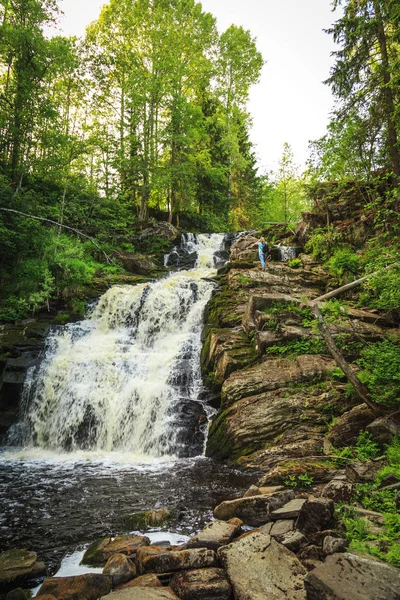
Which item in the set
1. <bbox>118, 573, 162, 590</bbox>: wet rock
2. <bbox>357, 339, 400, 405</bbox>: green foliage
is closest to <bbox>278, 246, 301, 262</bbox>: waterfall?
<bbox>357, 339, 400, 405</bbox>: green foliage

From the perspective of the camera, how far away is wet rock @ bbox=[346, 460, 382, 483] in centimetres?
544

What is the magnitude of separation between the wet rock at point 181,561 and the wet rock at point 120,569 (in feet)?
0.65

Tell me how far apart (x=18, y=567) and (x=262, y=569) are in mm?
3018

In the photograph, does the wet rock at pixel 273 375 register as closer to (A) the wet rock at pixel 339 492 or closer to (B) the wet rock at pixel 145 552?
(A) the wet rock at pixel 339 492

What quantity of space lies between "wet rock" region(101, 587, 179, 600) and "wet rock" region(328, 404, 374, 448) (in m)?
4.95

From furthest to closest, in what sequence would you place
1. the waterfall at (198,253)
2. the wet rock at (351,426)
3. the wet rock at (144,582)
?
1. the waterfall at (198,253)
2. the wet rock at (351,426)
3. the wet rock at (144,582)

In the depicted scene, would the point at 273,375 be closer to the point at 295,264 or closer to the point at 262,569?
the point at 262,569

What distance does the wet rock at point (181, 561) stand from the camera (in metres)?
3.81

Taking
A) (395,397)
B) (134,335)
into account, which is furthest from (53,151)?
(395,397)

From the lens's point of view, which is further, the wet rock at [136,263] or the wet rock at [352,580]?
the wet rock at [136,263]

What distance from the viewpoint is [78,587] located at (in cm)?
364

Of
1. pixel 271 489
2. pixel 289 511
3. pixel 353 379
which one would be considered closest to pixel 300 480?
pixel 271 489

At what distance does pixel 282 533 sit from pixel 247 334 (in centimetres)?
738

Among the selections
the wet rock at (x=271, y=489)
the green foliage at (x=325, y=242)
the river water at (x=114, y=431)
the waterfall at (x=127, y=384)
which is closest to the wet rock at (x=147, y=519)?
the river water at (x=114, y=431)
